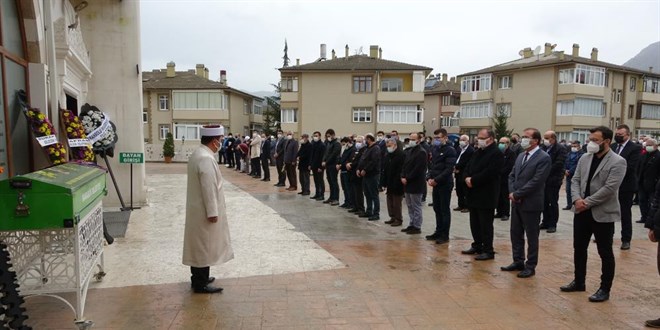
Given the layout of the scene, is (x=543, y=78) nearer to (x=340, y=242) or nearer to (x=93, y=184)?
(x=340, y=242)

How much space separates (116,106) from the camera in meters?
10.4

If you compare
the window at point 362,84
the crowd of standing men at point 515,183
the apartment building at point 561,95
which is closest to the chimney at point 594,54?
the apartment building at point 561,95

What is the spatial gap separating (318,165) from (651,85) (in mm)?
47308

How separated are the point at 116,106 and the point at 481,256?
854 cm

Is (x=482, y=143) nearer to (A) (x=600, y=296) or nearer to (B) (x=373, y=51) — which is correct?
(A) (x=600, y=296)

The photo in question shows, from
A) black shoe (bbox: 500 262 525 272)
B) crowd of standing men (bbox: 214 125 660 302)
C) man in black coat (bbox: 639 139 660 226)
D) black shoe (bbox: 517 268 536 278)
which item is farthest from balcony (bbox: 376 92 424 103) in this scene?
black shoe (bbox: 517 268 536 278)

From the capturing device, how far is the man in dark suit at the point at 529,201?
5.92 metres

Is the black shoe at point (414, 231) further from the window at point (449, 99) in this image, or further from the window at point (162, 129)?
the window at point (449, 99)

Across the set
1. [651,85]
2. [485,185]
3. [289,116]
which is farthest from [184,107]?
[651,85]

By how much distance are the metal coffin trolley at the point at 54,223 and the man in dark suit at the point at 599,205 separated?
521 cm

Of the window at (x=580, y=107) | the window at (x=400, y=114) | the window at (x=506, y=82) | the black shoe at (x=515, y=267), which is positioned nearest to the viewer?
the black shoe at (x=515, y=267)

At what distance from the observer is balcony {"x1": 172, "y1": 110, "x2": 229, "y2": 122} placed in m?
40.3

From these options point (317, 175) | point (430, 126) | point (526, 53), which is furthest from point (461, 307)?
point (430, 126)

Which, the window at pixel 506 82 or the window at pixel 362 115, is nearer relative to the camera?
the window at pixel 362 115
